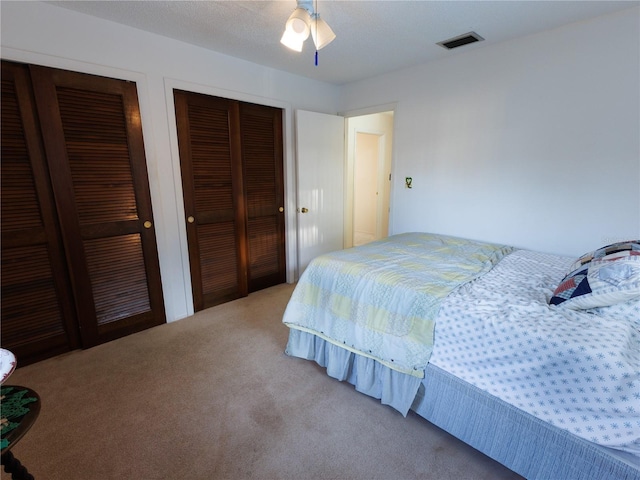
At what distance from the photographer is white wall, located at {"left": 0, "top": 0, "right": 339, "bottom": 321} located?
1.81 metres

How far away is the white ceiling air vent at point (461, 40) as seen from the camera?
227cm

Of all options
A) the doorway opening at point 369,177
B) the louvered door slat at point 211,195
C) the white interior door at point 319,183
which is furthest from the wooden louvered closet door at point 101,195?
the doorway opening at point 369,177

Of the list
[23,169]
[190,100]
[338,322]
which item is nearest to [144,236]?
[23,169]

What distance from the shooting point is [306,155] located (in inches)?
130

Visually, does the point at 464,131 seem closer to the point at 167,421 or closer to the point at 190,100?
the point at 190,100

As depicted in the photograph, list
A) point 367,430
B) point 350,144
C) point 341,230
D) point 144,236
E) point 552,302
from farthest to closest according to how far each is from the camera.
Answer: point 350,144 → point 341,230 → point 144,236 → point 367,430 → point 552,302

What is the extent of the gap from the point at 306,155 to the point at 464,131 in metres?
1.59

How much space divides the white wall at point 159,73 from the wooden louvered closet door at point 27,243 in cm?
24

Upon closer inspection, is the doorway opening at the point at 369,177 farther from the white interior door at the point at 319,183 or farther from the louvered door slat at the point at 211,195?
the louvered door slat at the point at 211,195

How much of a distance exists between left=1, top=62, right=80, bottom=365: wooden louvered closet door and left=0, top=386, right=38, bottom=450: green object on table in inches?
50.3

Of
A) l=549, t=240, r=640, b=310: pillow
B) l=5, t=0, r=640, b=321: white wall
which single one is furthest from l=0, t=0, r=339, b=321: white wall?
l=549, t=240, r=640, b=310: pillow

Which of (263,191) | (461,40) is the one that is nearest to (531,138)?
(461,40)

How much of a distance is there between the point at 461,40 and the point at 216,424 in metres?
3.16

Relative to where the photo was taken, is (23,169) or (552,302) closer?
(552,302)
